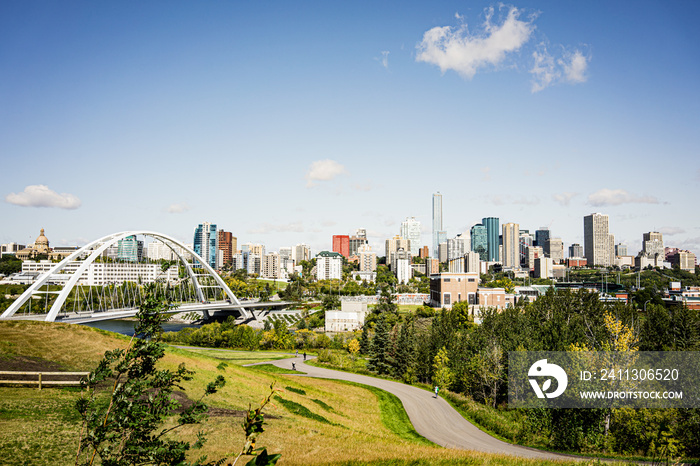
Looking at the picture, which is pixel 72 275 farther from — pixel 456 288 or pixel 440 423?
pixel 456 288

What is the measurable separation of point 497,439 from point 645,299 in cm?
9633

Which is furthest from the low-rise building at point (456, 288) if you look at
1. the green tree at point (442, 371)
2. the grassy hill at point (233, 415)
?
→ the grassy hill at point (233, 415)

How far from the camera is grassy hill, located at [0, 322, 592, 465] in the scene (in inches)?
602

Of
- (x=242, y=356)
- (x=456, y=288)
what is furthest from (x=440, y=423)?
(x=456, y=288)

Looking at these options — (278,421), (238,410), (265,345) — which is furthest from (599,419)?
(265,345)

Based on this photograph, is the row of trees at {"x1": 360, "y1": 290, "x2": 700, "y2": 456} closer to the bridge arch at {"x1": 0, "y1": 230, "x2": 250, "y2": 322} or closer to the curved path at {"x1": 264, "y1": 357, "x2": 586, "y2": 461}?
the curved path at {"x1": 264, "y1": 357, "x2": 586, "y2": 461}

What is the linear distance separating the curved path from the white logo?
6921 millimetres

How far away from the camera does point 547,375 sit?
1479 inches

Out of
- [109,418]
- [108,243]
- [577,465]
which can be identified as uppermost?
[108,243]

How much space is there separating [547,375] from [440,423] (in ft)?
40.4

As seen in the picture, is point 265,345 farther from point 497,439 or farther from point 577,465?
point 577,465

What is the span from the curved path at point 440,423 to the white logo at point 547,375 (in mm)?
6921

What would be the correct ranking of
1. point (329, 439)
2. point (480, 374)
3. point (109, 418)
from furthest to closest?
point (480, 374) → point (329, 439) → point (109, 418)

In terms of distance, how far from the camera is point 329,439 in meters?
20.0
